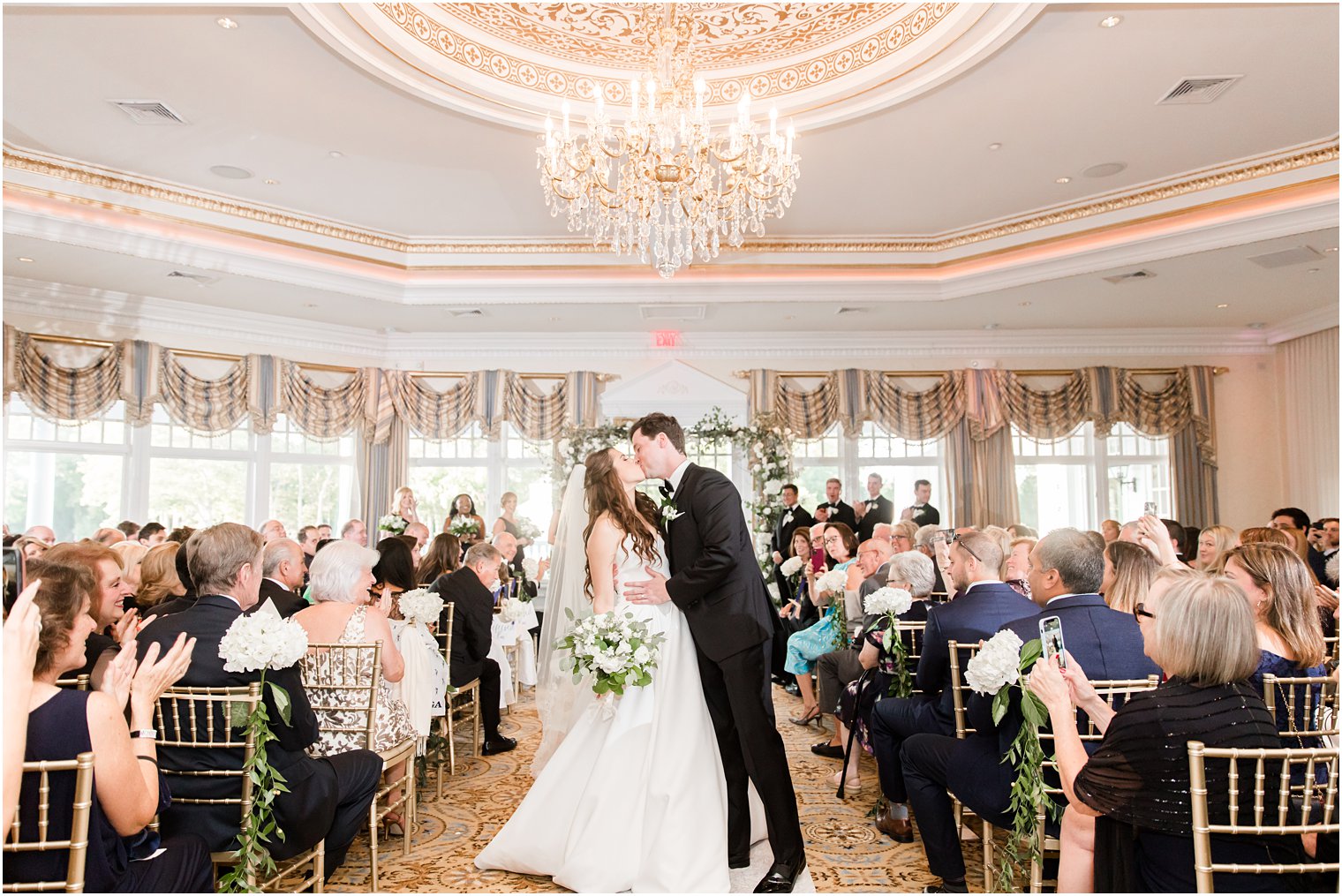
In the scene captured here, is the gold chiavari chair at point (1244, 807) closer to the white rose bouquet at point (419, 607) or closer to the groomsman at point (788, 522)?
the white rose bouquet at point (419, 607)

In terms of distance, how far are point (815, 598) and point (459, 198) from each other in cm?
489

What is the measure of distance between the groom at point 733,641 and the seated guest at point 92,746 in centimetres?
178

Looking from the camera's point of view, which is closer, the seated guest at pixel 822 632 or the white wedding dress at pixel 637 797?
the white wedding dress at pixel 637 797

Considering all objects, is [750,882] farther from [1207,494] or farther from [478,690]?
[1207,494]

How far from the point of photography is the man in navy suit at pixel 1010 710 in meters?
3.00

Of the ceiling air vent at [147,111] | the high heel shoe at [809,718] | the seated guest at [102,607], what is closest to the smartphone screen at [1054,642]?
the seated guest at [102,607]

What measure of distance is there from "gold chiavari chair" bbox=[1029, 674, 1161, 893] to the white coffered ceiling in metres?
3.86

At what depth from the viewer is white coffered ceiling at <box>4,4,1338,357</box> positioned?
217 inches

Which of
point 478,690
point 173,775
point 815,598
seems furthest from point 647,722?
point 815,598

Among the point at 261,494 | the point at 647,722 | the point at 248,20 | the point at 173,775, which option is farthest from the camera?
the point at 261,494

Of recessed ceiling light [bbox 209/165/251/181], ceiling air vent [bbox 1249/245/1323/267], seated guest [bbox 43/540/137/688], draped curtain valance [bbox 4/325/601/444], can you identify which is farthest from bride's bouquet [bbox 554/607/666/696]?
draped curtain valance [bbox 4/325/601/444]

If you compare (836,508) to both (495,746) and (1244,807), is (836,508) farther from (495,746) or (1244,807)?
(1244,807)

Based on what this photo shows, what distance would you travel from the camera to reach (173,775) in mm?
2682

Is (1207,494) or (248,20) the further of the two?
(1207,494)
